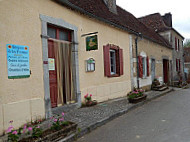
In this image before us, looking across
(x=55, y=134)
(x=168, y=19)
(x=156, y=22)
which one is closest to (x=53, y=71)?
(x=55, y=134)

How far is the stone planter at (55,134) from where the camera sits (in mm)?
2888

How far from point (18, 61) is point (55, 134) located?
6.53 ft

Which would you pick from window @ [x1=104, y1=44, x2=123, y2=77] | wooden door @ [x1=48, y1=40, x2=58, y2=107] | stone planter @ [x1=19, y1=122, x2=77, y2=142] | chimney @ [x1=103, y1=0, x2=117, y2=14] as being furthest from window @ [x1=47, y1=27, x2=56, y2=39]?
chimney @ [x1=103, y1=0, x2=117, y2=14]

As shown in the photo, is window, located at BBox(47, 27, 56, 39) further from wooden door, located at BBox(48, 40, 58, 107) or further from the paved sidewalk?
the paved sidewalk

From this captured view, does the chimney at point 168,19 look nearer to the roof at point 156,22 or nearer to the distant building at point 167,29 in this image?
the distant building at point 167,29

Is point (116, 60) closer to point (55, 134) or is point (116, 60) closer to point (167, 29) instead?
point (55, 134)

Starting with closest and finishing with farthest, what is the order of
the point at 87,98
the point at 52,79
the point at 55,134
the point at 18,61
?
the point at 55,134, the point at 18,61, the point at 52,79, the point at 87,98

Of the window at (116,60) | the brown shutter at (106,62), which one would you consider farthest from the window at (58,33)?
the window at (116,60)

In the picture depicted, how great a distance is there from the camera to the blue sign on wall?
3705mm

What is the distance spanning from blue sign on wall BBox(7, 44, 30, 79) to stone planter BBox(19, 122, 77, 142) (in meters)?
1.60

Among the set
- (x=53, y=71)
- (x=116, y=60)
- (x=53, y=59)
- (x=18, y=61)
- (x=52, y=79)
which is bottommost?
(x=52, y=79)

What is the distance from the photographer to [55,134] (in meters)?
3.15

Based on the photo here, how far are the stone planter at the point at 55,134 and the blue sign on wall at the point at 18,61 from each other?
1598mm

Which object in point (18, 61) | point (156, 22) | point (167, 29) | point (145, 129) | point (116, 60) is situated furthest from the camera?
point (156, 22)
